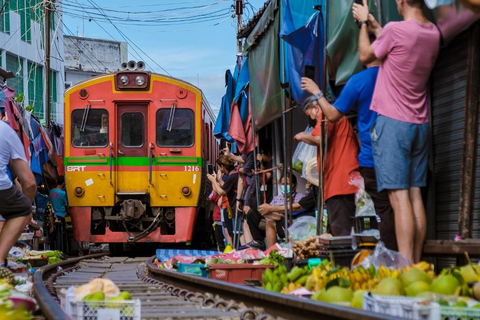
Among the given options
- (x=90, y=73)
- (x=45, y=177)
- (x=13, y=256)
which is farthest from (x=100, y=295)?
(x=90, y=73)

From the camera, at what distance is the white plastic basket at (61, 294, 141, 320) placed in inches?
149

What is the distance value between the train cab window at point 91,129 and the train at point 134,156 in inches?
0.7

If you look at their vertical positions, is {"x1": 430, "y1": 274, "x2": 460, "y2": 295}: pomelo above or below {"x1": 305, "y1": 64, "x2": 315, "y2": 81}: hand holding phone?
below

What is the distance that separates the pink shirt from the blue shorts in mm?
69

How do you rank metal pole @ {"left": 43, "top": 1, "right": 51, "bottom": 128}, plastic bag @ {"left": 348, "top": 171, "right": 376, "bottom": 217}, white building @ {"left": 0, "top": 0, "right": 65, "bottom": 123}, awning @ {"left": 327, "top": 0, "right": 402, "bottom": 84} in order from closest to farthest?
1. awning @ {"left": 327, "top": 0, "right": 402, "bottom": 84}
2. plastic bag @ {"left": 348, "top": 171, "right": 376, "bottom": 217}
3. metal pole @ {"left": 43, "top": 1, "right": 51, "bottom": 128}
4. white building @ {"left": 0, "top": 0, "right": 65, "bottom": 123}

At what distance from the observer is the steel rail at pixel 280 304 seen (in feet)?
11.5

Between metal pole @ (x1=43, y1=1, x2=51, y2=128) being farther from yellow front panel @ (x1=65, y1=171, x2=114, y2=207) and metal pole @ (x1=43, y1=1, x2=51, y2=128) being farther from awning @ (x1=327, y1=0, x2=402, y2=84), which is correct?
awning @ (x1=327, y1=0, x2=402, y2=84)

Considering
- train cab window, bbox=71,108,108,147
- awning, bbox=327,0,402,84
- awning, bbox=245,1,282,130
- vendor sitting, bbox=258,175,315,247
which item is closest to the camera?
awning, bbox=327,0,402,84

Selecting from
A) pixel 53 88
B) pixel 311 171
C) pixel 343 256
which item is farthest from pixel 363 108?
pixel 53 88

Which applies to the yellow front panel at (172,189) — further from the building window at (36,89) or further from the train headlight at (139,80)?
the building window at (36,89)

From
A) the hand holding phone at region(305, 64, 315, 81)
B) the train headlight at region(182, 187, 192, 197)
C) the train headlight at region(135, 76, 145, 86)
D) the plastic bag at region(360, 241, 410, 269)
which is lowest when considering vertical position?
the plastic bag at region(360, 241, 410, 269)

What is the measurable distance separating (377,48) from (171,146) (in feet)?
31.7

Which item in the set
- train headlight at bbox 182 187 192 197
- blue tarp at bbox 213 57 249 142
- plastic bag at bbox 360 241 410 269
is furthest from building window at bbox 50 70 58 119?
plastic bag at bbox 360 241 410 269

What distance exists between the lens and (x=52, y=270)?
9.84m
